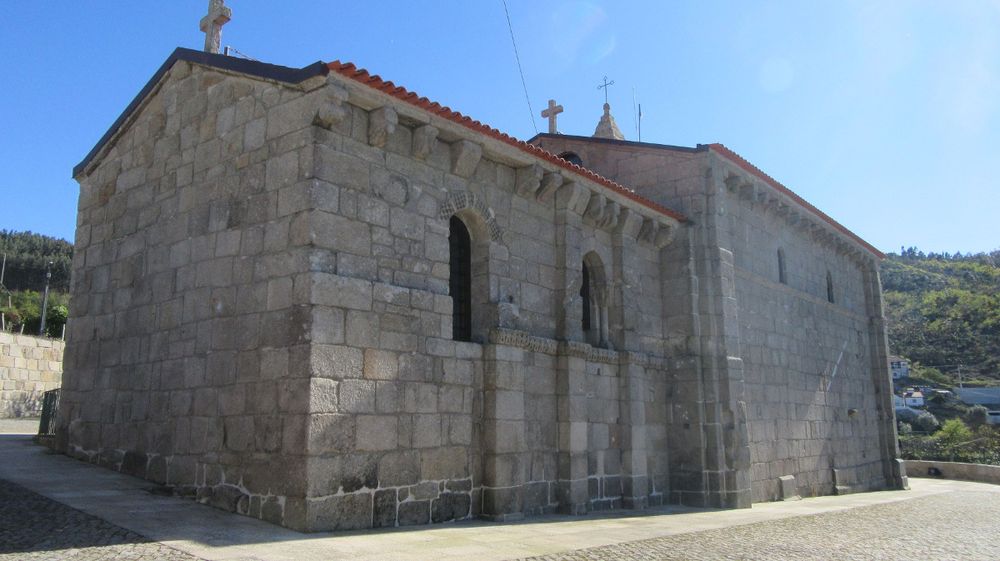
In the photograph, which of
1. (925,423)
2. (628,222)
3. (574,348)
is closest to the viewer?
(574,348)

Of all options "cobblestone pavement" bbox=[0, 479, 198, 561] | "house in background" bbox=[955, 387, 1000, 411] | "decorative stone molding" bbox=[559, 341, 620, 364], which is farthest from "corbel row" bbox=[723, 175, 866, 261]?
"house in background" bbox=[955, 387, 1000, 411]

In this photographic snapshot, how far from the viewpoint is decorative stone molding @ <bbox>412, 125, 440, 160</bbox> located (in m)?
8.27

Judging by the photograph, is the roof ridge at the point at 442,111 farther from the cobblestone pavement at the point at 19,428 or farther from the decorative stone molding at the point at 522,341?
the cobblestone pavement at the point at 19,428

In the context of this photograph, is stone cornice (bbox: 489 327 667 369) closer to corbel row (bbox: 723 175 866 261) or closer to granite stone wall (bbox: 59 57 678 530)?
granite stone wall (bbox: 59 57 678 530)

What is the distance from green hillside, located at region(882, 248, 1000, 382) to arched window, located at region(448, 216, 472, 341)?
5895cm

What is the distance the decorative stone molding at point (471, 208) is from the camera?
28.7ft

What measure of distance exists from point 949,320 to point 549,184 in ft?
238

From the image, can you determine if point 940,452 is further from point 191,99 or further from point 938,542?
point 191,99

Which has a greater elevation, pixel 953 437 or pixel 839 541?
pixel 953 437

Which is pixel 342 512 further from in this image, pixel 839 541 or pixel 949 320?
pixel 949 320

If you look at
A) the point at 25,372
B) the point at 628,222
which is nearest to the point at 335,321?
the point at 628,222

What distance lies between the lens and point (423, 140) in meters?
8.29

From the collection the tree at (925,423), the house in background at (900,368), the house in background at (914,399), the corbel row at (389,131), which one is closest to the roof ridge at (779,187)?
the corbel row at (389,131)

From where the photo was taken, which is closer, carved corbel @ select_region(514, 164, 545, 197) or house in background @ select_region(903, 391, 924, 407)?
carved corbel @ select_region(514, 164, 545, 197)
